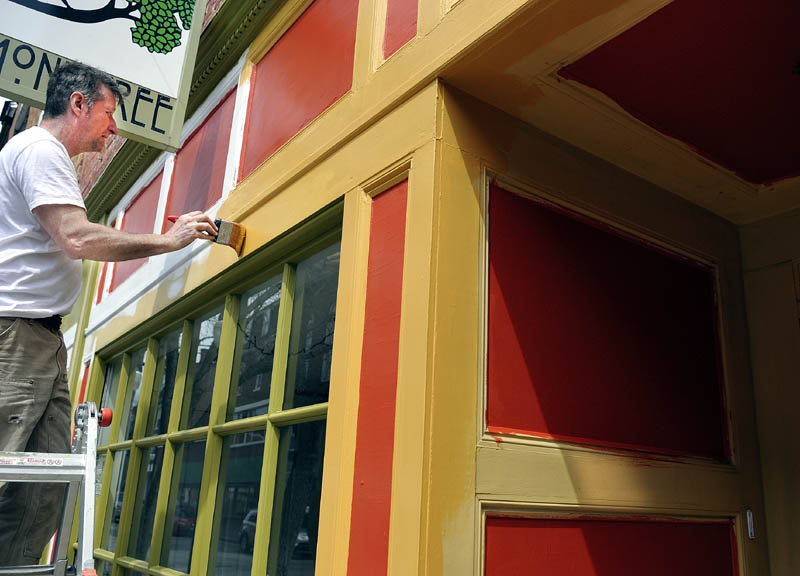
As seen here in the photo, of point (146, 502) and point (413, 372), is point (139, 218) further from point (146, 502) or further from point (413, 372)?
point (413, 372)

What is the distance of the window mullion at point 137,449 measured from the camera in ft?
14.0

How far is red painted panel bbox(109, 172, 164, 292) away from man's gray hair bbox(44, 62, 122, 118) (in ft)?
7.63

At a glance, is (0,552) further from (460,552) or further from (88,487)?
(460,552)

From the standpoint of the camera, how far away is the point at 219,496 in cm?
320

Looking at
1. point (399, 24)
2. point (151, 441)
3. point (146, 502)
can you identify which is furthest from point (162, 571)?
point (399, 24)

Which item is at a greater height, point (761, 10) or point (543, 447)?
point (761, 10)

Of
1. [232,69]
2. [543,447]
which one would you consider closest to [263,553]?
[543,447]

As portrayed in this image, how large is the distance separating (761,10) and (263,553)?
248 centimetres

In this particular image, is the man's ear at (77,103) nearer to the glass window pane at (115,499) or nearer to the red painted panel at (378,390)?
the red painted panel at (378,390)

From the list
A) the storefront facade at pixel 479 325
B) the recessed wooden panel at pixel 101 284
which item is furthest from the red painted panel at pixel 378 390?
the recessed wooden panel at pixel 101 284

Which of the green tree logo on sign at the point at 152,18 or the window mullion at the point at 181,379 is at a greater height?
the green tree logo on sign at the point at 152,18

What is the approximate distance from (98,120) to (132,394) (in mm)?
2709

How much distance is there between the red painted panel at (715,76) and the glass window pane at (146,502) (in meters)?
3.25

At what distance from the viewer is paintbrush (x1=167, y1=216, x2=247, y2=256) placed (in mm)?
3193
